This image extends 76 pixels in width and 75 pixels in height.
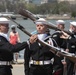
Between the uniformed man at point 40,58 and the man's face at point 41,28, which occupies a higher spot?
the man's face at point 41,28

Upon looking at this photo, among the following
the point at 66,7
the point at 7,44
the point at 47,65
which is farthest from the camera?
the point at 66,7

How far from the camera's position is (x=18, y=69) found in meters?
13.4

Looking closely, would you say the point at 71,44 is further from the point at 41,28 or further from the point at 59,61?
the point at 41,28

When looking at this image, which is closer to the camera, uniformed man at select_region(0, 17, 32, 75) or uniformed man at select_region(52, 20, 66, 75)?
uniformed man at select_region(0, 17, 32, 75)

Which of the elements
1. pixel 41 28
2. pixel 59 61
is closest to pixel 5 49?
pixel 41 28

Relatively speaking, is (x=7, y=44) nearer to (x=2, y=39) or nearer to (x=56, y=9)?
(x=2, y=39)

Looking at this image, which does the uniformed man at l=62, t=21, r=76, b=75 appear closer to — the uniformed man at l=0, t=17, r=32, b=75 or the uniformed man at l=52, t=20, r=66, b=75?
the uniformed man at l=52, t=20, r=66, b=75

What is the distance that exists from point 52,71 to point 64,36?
3.15 feet

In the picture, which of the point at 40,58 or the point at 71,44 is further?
the point at 71,44

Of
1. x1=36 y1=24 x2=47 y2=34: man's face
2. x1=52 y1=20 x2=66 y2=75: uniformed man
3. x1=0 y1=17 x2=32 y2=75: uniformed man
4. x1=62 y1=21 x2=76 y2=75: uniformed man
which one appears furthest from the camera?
x1=62 y1=21 x2=76 y2=75: uniformed man

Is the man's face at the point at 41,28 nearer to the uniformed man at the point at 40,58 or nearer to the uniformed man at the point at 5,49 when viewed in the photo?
the uniformed man at the point at 40,58

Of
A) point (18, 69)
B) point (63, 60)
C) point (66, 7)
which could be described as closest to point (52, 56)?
point (63, 60)

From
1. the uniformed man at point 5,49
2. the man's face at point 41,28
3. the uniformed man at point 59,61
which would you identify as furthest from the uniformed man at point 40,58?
the uniformed man at point 5,49

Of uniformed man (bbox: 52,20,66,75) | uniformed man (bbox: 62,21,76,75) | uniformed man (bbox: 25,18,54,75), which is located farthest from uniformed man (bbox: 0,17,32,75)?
uniformed man (bbox: 62,21,76,75)
